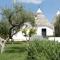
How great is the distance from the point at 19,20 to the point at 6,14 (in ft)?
8.02

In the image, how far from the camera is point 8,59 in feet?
73.0

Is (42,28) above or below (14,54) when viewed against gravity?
above

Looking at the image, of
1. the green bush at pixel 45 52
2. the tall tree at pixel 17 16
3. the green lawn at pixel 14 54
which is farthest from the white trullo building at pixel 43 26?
the green bush at pixel 45 52

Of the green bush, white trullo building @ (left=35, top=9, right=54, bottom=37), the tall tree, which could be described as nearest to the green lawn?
the green bush

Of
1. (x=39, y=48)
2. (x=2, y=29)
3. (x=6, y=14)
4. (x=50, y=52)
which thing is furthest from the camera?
(x=2, y=29)

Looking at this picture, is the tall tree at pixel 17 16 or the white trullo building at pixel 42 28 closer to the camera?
the tall tree at pixel 17 16

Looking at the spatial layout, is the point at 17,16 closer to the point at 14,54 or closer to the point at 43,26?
the point at 14,54

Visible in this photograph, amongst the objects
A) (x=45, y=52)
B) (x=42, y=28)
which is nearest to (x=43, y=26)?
(x=42, y=28)

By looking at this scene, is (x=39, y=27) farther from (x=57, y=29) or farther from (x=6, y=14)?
(x=6, y=14)

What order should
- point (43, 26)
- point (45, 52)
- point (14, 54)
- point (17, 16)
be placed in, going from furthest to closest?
point (43, 26) → point (17, 16) → point (14, 54) → point (45, 52)

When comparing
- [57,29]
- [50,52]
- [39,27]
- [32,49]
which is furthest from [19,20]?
[39,27]

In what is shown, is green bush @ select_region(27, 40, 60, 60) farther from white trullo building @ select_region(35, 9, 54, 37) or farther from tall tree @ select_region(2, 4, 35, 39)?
white trullo building @ select_region(35, 9, 54, 37)

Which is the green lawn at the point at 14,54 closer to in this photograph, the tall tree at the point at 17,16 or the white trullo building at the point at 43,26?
the tall tree at the point at 17,16

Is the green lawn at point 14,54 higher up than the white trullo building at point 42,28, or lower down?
lower down
